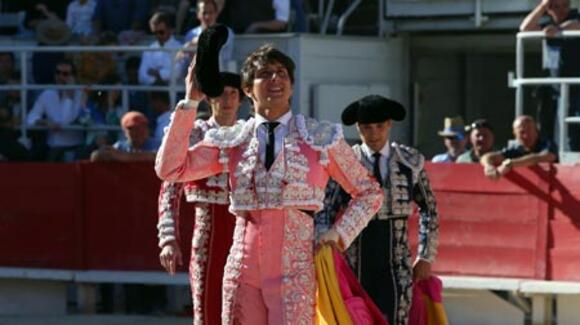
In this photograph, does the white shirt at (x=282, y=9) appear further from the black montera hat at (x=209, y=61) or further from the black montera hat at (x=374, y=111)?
the black montera hat at (x=209, y=61)

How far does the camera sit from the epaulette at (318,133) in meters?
5.83

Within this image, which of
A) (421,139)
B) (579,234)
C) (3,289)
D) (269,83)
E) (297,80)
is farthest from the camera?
(421,139)

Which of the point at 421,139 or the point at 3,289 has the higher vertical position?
the point at 421,139

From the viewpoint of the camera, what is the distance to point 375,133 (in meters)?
7.37

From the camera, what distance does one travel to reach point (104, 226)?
11445 mm

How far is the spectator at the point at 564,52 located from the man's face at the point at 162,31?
2748 mm

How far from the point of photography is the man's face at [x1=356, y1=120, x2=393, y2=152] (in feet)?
24.1

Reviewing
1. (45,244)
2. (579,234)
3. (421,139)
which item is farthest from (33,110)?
(579,234)

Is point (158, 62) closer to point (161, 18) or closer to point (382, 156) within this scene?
point (161, 18)

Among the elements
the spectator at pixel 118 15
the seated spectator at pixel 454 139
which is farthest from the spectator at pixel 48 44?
the seated spectator at pixel 454 139

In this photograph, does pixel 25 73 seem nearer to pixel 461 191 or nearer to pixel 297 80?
pixel 297 80

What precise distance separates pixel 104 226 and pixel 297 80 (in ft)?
6.80

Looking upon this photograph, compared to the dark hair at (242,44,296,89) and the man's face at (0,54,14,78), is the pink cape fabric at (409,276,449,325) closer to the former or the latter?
the dark hair at (242,44,296,89)

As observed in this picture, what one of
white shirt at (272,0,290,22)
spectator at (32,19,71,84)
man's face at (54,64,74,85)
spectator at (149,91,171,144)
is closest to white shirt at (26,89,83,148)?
man's face at (54,64,74,85)
